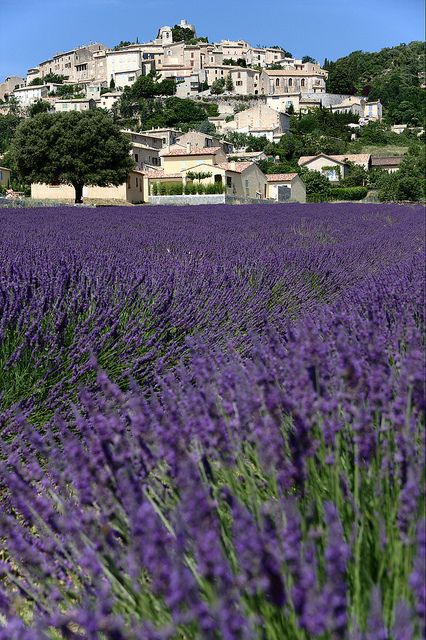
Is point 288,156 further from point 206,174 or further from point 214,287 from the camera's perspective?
point 214,287

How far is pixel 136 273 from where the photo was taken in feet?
12.6

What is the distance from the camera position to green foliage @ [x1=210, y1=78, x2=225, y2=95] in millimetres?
95312

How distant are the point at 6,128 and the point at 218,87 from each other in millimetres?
30205

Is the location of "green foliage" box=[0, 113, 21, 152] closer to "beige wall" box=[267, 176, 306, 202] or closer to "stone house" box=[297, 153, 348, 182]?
"stone house" box=[297, 153, 348, 182]

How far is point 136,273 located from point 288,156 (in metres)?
65.4

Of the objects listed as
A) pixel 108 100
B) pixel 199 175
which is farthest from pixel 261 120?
pixel 199 175

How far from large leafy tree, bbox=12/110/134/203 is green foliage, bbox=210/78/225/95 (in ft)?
219

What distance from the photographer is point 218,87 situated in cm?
9606

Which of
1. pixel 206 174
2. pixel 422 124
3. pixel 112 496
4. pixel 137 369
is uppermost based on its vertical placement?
pixel 422 124

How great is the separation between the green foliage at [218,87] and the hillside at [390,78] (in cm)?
1812

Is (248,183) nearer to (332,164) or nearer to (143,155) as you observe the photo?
(143,155)

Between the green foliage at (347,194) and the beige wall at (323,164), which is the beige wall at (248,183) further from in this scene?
the beige wall at (323,164)

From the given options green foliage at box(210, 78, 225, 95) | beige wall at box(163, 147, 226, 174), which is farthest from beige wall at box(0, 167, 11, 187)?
green foliage at box(210, 78, 225, 95)

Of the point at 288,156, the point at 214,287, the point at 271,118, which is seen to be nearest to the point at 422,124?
the point at 271,118
